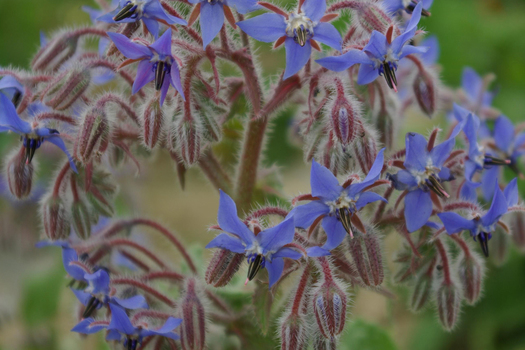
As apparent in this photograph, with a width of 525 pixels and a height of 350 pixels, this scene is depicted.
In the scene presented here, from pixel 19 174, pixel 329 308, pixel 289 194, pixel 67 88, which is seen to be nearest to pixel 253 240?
pixel 329 308

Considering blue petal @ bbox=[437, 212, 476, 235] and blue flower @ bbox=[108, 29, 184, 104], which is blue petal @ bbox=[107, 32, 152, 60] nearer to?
blue flower @ bbox=[108, 29, 184, 104]

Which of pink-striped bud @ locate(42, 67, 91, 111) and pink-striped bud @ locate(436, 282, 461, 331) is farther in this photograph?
pink-striped bud @ locate(436, 282, 461, 331)

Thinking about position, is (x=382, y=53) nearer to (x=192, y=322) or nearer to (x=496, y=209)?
(x=496, y=209)

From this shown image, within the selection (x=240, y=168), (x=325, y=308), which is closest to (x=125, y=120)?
(x=240, y=168)

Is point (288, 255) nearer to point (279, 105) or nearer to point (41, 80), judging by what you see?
point (279, 105)

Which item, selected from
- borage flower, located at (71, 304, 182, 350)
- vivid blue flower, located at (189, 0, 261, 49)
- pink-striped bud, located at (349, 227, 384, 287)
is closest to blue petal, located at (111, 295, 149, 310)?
borage flower, located at (71, 304, 182, 350)

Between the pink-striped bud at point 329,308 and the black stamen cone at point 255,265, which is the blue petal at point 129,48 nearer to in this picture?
the black stamen cone at point 255,265

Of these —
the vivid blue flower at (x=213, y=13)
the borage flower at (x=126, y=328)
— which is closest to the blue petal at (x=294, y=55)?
the vivid blue flower at (x=213, y=13)
